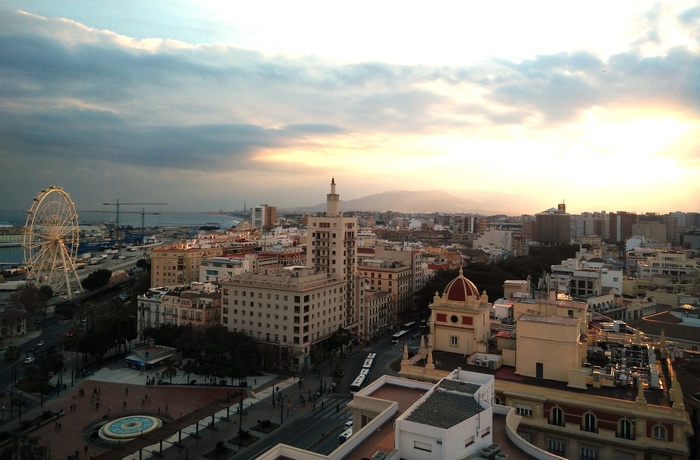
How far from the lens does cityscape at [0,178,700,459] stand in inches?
806

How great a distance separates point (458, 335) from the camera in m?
29.8

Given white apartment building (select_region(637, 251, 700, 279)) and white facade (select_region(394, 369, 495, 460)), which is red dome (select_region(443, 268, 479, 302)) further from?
white apartment building (select_region(637, 251, 700, 279))

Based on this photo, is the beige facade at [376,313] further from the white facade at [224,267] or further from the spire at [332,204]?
the white facade at [224,267]

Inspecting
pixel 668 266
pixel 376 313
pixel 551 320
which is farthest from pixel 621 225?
pixel 551 320

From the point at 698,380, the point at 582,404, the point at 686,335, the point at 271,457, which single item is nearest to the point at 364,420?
the point at 271,457

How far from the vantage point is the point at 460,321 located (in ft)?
97.6

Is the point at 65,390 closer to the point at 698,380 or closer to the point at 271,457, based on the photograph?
the point at 271,457


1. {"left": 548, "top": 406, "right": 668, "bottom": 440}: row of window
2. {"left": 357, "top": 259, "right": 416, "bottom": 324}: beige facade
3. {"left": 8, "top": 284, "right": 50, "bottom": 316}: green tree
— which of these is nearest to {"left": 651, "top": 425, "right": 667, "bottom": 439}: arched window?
{"left": 548, "top": 406, "right": 668, "bottom": 440}: row of window

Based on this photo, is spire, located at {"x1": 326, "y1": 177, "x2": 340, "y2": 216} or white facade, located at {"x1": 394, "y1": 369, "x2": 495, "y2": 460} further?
spire, located at {"x1": 326, "y1": 177, "x2": 340, "y2": 216}

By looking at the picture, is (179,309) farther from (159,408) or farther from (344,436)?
(344,436)

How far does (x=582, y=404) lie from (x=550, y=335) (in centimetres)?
358

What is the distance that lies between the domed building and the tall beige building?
24.0m

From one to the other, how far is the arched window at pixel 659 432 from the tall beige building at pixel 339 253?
35.4 metres

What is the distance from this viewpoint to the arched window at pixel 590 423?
71.4 feet
